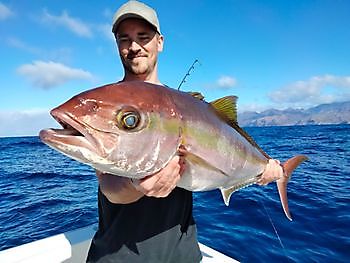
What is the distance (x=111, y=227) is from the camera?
8.10ft

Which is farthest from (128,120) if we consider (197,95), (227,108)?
(227,108)

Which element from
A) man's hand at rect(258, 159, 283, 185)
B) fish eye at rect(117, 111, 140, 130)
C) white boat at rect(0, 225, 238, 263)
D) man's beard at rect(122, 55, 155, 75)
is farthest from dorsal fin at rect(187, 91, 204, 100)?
white boat at rect(0, 225, 238, 263)

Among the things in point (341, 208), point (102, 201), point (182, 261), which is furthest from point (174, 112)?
point (341, 208)

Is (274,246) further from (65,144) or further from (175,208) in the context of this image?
(65,144)

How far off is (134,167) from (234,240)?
5892 millimetres

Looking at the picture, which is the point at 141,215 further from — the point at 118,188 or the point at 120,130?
the point at 120,130

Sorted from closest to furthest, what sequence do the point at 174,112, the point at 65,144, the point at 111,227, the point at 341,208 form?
the point at 65,144 < the point at 174,112 < the point at 111,227 < the point at 341,208

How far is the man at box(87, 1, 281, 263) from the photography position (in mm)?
2467

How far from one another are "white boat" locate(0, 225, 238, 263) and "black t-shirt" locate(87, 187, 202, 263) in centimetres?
195

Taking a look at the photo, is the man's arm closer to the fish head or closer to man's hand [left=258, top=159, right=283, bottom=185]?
the fish head

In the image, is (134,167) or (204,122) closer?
(134,167)

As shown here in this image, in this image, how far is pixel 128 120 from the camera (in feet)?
5.68

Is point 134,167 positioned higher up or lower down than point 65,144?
lower down

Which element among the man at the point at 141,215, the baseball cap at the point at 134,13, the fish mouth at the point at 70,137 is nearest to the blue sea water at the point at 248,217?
the man at the point at 141,215
